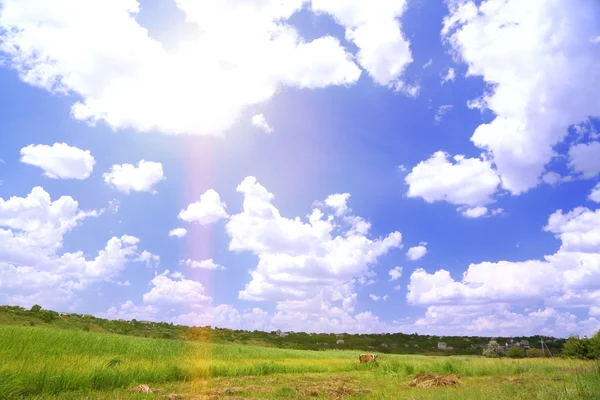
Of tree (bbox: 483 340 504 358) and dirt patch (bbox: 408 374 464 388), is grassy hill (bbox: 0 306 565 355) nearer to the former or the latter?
tree (bbox: 483 340 504 358)

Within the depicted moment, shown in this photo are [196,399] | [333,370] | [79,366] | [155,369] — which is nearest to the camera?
[196,399]

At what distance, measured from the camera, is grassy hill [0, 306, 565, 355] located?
53.0m

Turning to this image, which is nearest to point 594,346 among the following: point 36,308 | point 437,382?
point 437,382

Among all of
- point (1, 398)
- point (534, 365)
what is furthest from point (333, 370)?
point (1, 398)

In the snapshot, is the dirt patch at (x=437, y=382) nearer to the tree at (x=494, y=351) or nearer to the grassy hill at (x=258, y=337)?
the grassy hill at (x=258, y=337)

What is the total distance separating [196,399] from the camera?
13.2 meters

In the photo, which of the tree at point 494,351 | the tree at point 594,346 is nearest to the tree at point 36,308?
the tree at point 594,346

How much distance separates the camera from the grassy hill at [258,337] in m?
53.0

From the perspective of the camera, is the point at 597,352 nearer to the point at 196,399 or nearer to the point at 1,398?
the point at 196,399

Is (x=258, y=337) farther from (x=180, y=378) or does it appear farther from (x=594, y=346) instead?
(x=180, y=378)

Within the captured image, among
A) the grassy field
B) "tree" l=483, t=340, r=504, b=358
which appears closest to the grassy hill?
"tree" l=483, t=340, r=504, b=358

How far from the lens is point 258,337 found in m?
105

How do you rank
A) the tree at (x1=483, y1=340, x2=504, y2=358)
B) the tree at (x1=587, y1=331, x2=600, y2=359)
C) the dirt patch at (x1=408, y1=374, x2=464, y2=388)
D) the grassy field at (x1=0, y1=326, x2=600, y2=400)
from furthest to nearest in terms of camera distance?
the tree at (x1=483, y1=340, x2=504, y2=358) < the tree at (x1=587, y1=331, x2=600, y2=359) < the dirt patch at (x1=408, y1=374, x2=464, y2=388) < the grassy field at (x1=0, y1=326, x2=600, y2=400)

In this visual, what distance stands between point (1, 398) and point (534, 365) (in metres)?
30.6
